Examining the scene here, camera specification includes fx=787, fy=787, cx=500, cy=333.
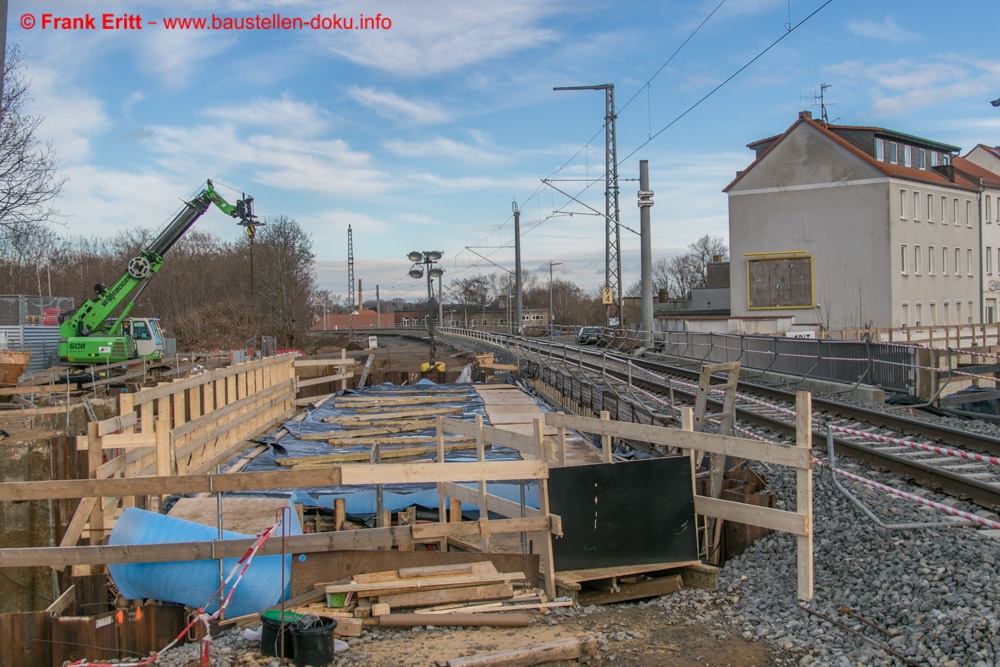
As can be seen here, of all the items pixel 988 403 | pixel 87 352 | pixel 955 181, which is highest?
pixel 955 181

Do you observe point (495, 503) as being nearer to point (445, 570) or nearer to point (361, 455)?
point (445, 570)

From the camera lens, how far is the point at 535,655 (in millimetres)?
5137

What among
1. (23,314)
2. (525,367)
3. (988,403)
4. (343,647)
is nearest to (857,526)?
(343,647)

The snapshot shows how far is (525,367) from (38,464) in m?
18.1

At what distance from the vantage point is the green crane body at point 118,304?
1059 inches

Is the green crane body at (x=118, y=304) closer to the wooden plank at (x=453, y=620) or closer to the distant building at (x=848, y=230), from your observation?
the wooden plank at (x=453, y=620)

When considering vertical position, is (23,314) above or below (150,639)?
above

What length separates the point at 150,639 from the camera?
6207 mm

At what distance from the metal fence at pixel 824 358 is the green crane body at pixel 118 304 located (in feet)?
59.8

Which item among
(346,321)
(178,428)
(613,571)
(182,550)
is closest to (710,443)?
(613,571)

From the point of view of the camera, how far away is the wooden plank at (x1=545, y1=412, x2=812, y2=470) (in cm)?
618

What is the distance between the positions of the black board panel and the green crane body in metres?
24.0

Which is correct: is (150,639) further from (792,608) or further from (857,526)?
(857,526)

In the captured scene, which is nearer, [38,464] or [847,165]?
[38,464]
